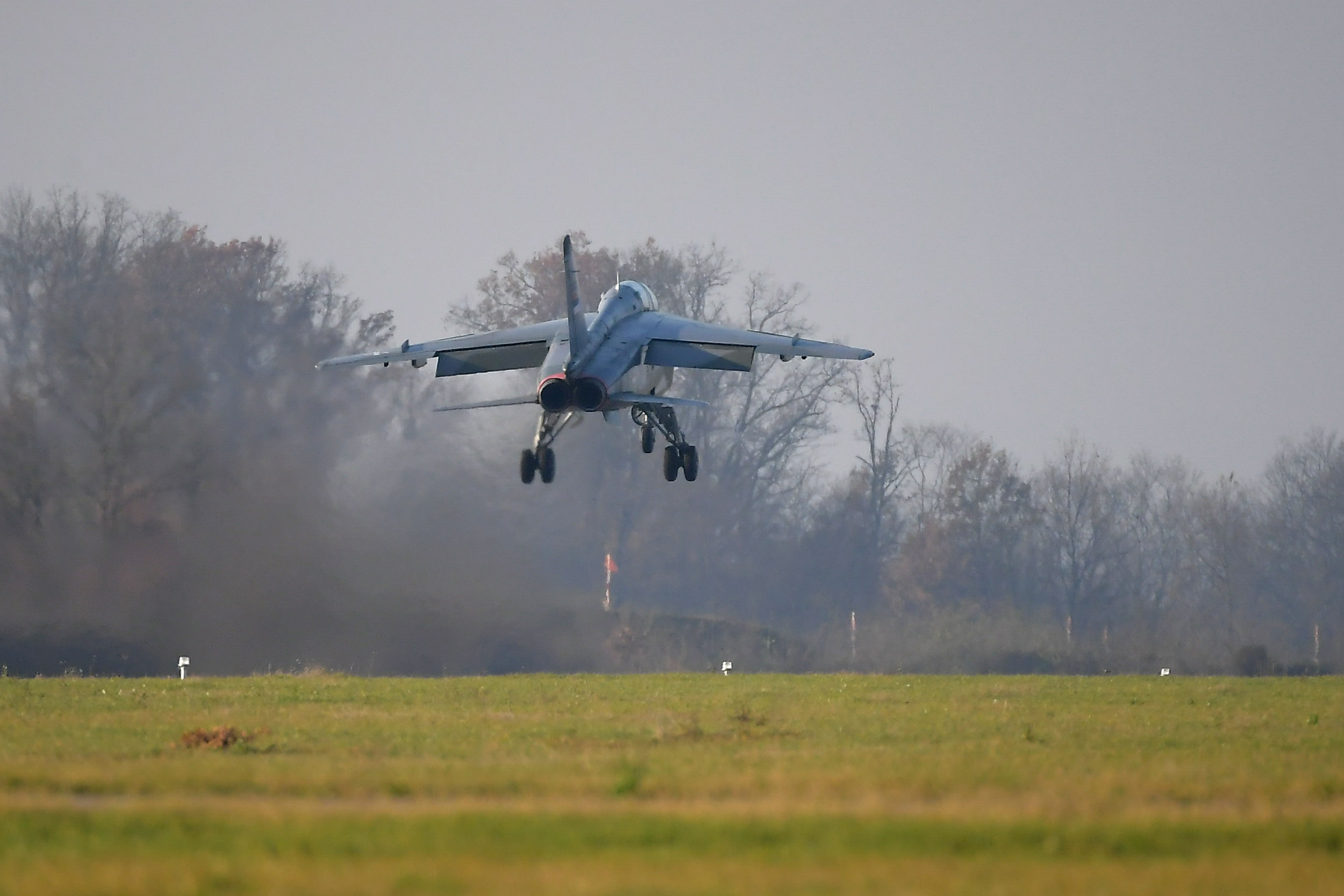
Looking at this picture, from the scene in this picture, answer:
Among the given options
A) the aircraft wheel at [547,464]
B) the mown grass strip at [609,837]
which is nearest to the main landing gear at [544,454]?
the aircraft wheel at [547,464]

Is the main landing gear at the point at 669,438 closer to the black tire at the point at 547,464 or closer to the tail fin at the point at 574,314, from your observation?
the black tire at the point at 547,464

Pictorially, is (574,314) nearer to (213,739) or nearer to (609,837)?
(213,739)

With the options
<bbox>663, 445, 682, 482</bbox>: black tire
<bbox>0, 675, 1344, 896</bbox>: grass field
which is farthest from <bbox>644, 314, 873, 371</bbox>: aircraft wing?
<bbox>0, 675, 1344, 896</bbox>: grass field

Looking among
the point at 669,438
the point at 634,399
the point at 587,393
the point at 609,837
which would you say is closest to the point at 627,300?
the point at 669,438

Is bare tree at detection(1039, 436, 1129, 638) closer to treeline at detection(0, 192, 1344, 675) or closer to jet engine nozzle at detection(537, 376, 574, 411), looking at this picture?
treeline at detection(0, 192, 1344, 675)

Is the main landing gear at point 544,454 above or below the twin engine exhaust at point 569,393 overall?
below

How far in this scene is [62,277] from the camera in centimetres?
6072

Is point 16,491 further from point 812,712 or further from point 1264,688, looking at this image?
point 1264,688

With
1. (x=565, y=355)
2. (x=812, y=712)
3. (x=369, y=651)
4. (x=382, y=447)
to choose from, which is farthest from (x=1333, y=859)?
(x=382, y=447)

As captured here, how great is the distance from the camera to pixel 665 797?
54.6 feet

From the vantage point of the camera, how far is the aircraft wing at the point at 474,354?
37375 millimetres

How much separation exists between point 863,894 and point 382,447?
158ft

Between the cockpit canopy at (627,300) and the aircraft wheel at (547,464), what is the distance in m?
3.16

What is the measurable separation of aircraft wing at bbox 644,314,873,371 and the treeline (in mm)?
20430
